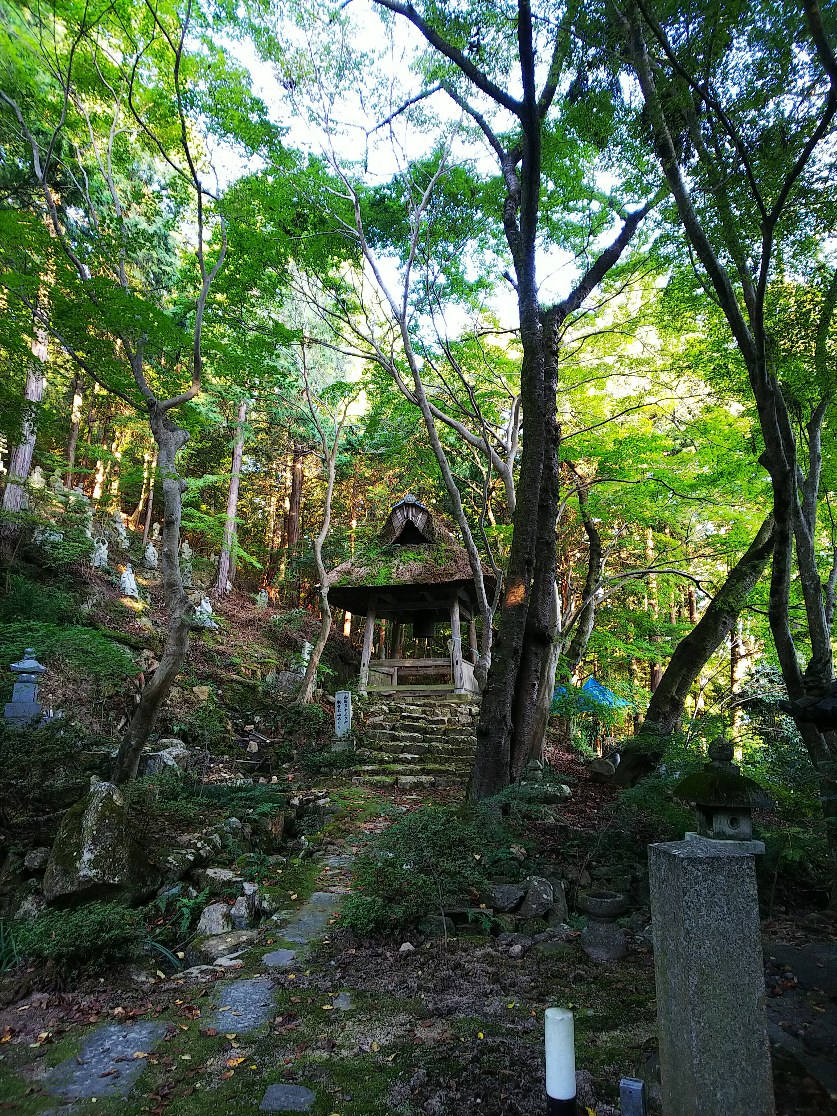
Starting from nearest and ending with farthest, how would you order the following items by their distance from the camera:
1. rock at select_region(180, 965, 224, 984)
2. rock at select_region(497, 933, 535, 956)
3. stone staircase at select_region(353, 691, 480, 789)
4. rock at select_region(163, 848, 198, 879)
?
rock at select_region(180, 965, 224, 984) → rock at select_region(497, 933, 535, 956) → rock at select_region(163, 848, 198, 879) → stone staircase at select_region(353, 691, 480, 789)

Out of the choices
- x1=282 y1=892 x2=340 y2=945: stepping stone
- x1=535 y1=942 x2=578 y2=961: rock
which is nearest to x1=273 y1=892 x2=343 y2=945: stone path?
x1=282 y1=892 x2=340 y2=945: stepping stone

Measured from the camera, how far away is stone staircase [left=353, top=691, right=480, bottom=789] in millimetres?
9398

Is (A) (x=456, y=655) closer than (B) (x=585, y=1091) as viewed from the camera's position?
No

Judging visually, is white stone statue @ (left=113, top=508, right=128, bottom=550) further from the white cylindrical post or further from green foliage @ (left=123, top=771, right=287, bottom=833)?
the white cylindrical post

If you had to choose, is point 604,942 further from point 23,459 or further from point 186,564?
point 186,564

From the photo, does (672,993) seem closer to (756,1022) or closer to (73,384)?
(756,1022)

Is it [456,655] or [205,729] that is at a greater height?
[456,655]

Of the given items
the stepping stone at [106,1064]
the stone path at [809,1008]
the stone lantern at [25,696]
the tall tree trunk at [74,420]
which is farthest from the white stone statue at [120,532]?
the stone path at [809,1008]

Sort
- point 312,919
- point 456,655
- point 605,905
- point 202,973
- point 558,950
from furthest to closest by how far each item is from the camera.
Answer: point 456,655, point 312,919, point 605,905, point 558,950, point 202,973

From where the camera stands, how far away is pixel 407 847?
4.47 meters

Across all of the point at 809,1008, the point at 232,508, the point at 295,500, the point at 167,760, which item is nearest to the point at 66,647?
the point at 167,760

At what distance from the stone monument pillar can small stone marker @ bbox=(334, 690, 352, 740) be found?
8800mm

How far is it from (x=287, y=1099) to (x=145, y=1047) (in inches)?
36.5

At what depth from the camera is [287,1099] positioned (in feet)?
8.11
